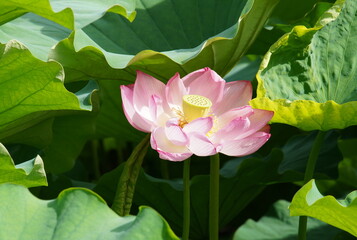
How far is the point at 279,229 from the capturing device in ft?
4.82

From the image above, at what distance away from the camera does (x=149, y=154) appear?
6.20 feet

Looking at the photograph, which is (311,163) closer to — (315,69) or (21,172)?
(315,69)

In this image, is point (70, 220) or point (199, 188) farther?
point (199, 188)

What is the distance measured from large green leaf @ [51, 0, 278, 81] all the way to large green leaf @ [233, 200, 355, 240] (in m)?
0.36

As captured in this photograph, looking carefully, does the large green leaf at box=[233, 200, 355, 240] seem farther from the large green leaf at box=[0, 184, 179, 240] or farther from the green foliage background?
the large green leaf at box=[0, 184, 179, 240]

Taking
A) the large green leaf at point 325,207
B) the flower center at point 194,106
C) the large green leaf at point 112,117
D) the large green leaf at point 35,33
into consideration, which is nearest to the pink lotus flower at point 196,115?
the flower center at point 194,106

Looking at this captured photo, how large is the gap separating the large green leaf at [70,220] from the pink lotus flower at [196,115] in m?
0.17

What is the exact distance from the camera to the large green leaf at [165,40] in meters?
1.12

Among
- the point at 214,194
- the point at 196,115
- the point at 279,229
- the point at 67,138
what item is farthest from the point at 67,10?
the point at 279,229

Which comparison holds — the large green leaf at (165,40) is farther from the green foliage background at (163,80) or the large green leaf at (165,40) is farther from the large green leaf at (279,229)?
the large green leaf at (279,229)

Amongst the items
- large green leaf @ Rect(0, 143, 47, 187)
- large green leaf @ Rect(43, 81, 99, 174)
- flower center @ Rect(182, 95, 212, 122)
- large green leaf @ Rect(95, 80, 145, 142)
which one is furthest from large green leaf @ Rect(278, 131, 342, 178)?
large green leaf @ Rect(0, 143, 47, 187)

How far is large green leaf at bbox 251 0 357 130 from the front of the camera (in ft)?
3.52

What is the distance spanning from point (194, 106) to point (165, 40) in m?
0.42

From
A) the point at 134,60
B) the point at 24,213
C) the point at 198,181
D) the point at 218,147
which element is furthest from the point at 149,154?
the point at 24,213
